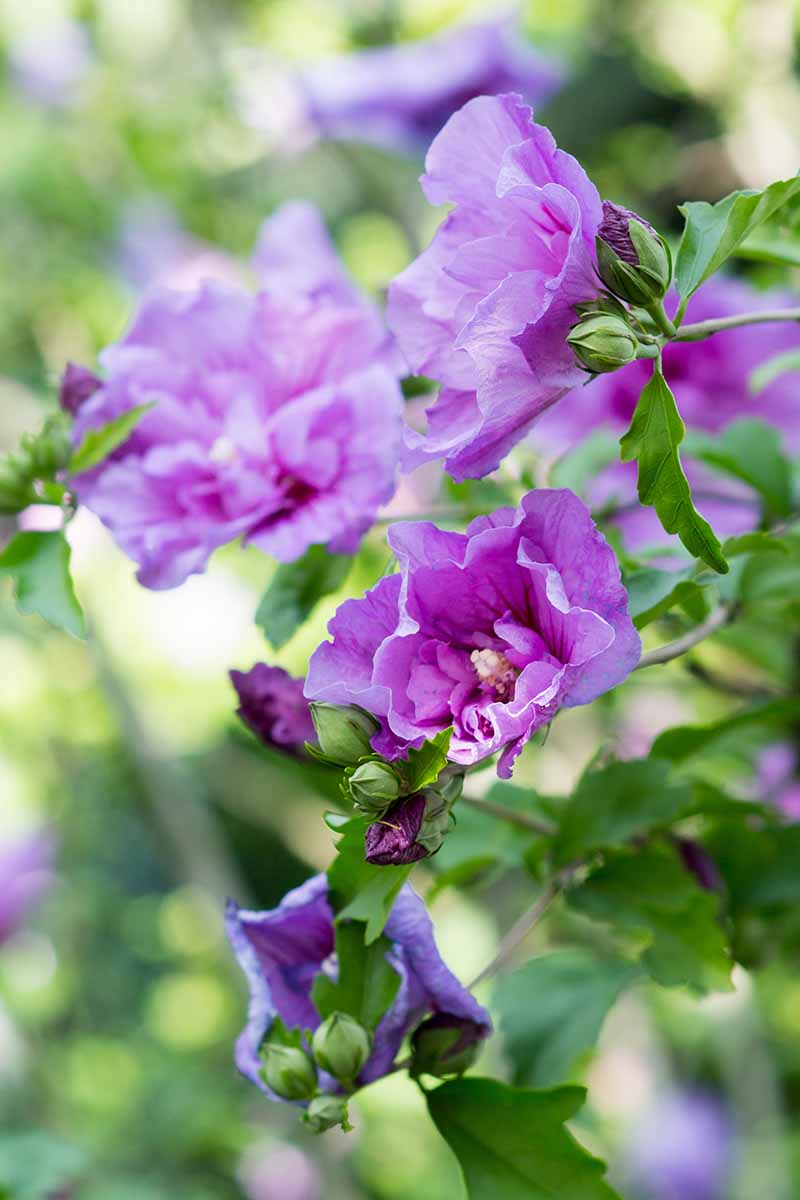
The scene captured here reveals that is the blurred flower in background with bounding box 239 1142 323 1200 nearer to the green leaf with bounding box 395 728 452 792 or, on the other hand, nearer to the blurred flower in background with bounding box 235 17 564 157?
the blurred flower in background with bounding box 235 17 564 157

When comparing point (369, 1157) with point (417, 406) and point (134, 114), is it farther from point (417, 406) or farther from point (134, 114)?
point (134, 114)

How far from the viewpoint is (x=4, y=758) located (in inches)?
79.5

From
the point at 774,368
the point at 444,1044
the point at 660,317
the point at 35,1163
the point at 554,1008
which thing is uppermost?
the point at 660,317

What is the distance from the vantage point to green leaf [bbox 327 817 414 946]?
17.0 inches

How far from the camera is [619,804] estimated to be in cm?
56

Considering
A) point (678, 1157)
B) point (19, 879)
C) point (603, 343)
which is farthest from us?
point (678, 1157)

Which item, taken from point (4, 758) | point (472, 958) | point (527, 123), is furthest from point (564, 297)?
point (4, 758)

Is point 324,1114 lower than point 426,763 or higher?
lower

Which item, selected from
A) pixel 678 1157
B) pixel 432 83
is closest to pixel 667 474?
pixel 432 83

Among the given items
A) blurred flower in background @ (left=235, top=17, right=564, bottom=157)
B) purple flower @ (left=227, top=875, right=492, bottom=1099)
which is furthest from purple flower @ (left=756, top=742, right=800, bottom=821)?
blurred flower in background @ (left=235, top=17, right=564, bottom=157)

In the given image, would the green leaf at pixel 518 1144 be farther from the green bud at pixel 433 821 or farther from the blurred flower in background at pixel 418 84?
the blurred flower in background at pixel 418 84

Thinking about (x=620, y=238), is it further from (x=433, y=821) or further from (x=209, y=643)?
(x=209, y=643)

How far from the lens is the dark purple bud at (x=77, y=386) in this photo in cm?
58

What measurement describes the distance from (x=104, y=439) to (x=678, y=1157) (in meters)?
1.61
